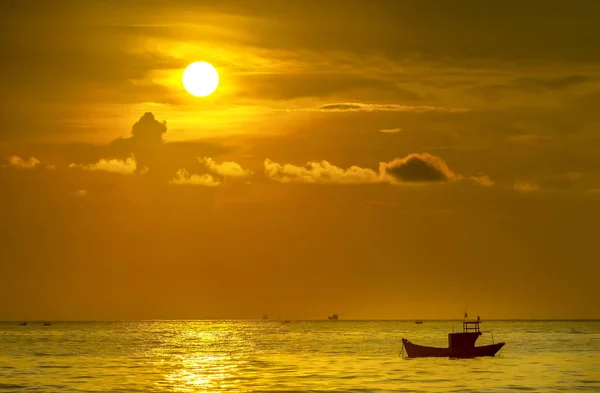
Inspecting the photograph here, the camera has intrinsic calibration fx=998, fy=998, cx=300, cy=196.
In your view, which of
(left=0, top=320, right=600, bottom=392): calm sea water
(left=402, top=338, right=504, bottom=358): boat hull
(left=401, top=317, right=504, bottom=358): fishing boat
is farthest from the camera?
(left=401, top=317, right=504, bottom=358): fishing boat

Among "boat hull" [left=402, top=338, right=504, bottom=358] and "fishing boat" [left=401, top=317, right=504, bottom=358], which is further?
"fishing boat" [left=401, top=317, right=504, bottom=358]

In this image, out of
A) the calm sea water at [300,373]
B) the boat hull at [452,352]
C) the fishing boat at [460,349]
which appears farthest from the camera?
A: the fishing boat at [460,349]

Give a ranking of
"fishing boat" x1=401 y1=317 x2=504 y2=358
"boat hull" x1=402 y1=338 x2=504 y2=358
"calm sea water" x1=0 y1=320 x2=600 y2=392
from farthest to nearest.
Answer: "fishing boat" x1=401 y1=317 x2=504 y2=358, "boat hull" x1=402 y1=338 x2=504 y2=358, "calm sea water" x1=0 y1=320 x2=600 y2=392

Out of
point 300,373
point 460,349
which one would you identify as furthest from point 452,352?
point 300,373

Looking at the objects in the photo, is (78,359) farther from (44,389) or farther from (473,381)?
(473,381)

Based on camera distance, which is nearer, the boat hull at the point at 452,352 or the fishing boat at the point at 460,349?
the boat hull at the point at 452,352

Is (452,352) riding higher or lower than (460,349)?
lower

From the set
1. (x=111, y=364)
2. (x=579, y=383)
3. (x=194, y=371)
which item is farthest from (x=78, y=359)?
(x=579, y=383)

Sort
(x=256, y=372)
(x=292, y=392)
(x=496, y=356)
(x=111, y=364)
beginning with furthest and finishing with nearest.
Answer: (x=496, y=356), (x=111, y=364), (x=256, y=372), (x=292, y=392)

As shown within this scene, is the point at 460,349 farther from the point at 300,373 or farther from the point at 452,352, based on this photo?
the point at 300,373

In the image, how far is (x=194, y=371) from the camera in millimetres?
129375

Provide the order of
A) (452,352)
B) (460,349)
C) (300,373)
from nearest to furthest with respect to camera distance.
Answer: (300,373) < (452,352) < (460,349)

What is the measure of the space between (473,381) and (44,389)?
147 feet

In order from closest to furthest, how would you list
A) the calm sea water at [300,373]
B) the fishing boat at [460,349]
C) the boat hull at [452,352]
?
the calm sea water at [300,373] → the boat hull at [452,352] → the fishing boat at [460,349]
